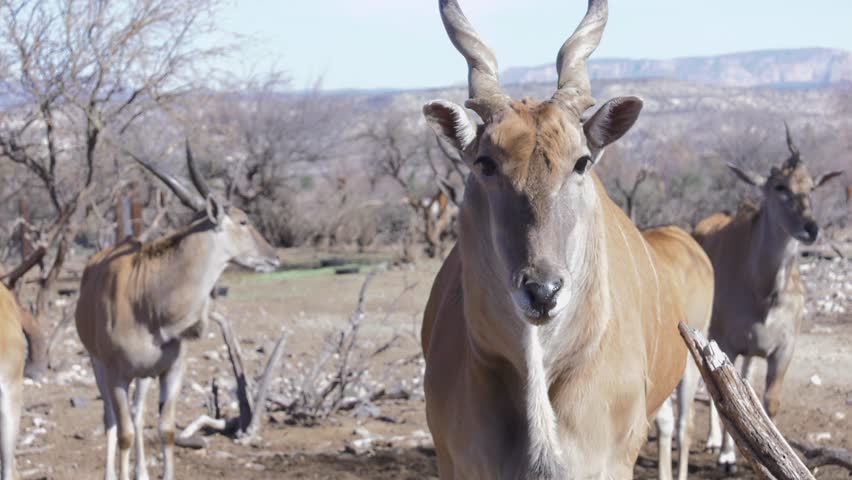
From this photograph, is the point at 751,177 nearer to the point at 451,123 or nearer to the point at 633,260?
the point at 633,260

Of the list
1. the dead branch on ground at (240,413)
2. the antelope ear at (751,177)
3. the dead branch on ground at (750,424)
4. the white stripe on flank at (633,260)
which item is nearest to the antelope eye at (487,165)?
the dead branch on ground at (750,424)

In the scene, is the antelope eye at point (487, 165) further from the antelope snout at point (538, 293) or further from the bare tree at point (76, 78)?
the bare tree at point (76, 78)

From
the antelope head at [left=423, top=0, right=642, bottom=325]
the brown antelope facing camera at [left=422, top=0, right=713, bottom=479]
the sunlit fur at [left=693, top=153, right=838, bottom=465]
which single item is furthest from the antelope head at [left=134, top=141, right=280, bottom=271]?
the antelope head at [left=423, top=0, right=642, bottom=325]

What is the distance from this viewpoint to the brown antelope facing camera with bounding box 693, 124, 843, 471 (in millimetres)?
9086

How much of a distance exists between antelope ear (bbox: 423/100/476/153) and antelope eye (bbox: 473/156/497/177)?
0.14 m

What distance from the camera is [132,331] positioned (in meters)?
8.00

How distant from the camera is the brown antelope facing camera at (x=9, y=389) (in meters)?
6.80

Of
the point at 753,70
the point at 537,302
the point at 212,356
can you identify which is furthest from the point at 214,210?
the point at 753,70

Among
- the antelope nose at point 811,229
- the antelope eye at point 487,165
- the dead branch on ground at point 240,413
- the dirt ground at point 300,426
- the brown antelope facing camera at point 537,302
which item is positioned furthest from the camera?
the antelope nose at point 811,229

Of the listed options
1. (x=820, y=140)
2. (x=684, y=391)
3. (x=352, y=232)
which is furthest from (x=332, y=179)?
(x=684, y=391)

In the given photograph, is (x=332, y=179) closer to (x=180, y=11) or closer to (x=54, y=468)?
(x=180, y=11)

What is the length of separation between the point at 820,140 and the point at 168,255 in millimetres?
38391

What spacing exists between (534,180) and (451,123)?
0.38m

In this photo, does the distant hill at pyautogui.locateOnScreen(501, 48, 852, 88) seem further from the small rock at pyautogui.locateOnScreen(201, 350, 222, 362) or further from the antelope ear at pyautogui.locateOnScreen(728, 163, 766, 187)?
the antelope ear at pyautogui.locateOnScreen(728, 163, 766, 187)
